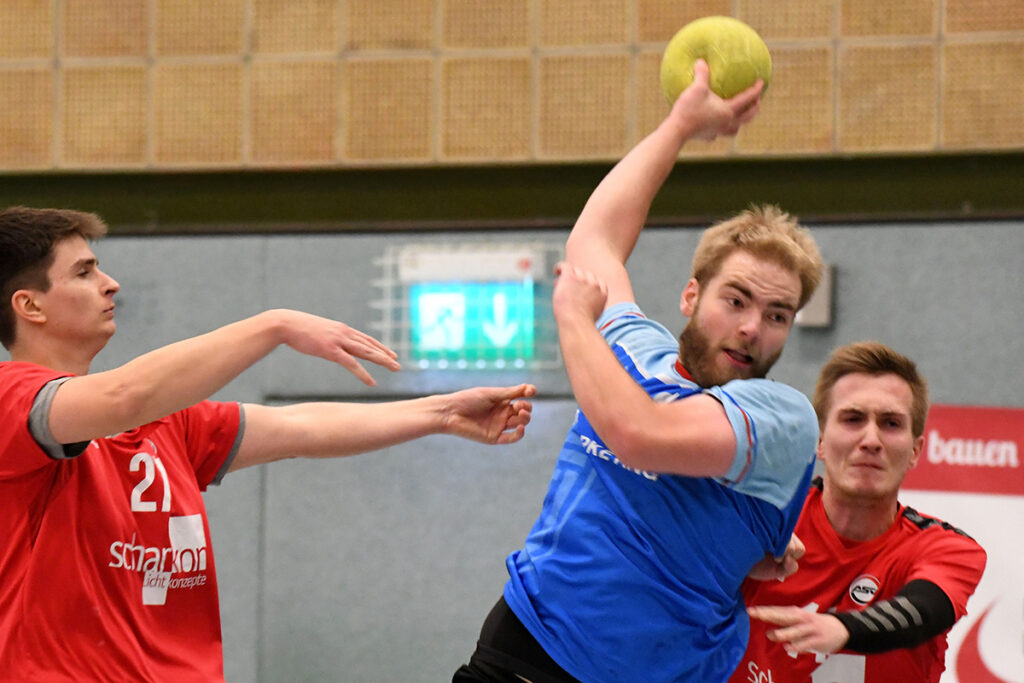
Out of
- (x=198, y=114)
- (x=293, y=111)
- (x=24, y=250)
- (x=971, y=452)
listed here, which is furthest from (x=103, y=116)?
(x=971, y=452)

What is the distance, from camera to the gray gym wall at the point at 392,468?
188 inches

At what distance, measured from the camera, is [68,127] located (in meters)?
5.63

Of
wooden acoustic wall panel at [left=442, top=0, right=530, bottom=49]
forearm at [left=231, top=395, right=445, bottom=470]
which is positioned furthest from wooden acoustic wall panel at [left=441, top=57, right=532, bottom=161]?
forearm at [left=231, top=395, right=445, bottom=470]

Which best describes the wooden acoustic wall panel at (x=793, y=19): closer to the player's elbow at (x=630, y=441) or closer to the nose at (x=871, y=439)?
the nose at (x=871, y=439)

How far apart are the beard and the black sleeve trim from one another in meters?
0.57

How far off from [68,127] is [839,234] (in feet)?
12.3

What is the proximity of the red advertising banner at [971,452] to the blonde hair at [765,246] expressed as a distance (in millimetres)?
2514

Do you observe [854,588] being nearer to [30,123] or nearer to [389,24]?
A: [389,24]

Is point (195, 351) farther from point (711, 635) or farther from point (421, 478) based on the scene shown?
point (421, 478)

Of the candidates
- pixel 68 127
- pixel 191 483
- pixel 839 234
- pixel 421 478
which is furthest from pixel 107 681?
pixel 68 127

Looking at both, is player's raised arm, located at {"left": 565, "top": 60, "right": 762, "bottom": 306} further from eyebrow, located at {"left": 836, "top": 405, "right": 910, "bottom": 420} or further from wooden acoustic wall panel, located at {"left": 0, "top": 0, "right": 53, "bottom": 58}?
wooden acoustic wall panel, located at {"left": 0, "top": 0, "right": 53, "bottom": 58}

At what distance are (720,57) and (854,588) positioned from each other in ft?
4.52

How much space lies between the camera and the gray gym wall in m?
4.77

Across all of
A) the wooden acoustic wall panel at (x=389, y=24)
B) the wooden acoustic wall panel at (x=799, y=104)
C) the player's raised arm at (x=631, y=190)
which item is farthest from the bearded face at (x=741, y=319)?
the wooden acoustic wall panel at (x=389, y=24)
